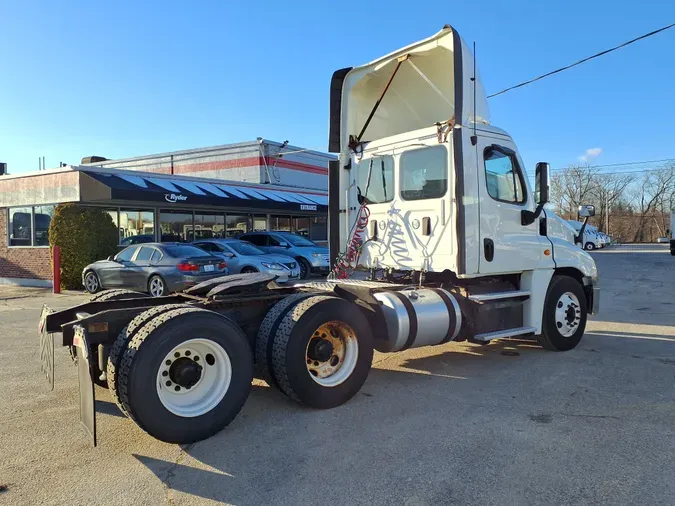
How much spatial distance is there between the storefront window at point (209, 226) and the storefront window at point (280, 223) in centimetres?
352

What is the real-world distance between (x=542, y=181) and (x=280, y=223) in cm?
2173

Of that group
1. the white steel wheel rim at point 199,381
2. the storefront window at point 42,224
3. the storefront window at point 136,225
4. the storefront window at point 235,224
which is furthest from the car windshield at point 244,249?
the white steel wheel rim at point 199,381

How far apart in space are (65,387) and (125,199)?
41.8 feet

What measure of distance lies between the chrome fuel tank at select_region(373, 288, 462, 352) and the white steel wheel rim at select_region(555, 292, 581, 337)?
184 cm

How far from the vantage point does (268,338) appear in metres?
4.78

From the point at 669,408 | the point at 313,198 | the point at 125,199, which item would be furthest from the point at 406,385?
the point at 313,198

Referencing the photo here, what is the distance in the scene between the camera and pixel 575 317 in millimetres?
7285

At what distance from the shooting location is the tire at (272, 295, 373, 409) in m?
4.63

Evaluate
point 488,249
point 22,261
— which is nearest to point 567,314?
point 488,249

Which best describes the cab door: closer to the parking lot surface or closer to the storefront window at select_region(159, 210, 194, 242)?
the parking lot surface

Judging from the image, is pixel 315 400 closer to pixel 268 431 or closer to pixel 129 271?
pixel 268 431

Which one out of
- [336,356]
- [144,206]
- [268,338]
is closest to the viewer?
[268,338]

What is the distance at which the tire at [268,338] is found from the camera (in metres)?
4.75

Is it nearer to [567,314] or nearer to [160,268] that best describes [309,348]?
[567,314]
